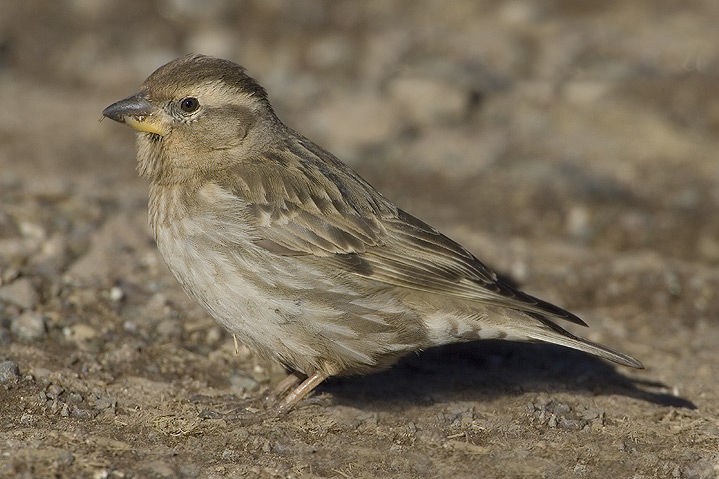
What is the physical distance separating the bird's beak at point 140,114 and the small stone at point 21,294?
5.24 ft

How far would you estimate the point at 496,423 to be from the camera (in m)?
5.96

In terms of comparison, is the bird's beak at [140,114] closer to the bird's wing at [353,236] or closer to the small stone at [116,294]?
the bird's wing at [353,236]

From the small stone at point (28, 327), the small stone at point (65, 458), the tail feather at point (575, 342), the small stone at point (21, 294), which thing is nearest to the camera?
the small stone at point (65, 458)

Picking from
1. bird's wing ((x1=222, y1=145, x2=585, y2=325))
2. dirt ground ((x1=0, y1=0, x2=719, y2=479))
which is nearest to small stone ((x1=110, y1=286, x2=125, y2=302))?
dirt ground ((x1=0, y1=0, x2=719, y2=479))

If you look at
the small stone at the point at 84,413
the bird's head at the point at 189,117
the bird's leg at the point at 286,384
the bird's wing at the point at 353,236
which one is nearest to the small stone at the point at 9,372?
the small stone at the point at 84,413

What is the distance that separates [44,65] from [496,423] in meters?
8.56

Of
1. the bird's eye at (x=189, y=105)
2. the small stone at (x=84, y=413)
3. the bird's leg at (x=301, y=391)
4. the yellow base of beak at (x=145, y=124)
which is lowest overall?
the small stone at (x=84, y=413)

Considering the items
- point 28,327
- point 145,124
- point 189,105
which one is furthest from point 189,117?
point 28,327

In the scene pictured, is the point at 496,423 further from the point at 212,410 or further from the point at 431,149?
the point at 431,149

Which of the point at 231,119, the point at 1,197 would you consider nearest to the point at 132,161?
the point at 1,197

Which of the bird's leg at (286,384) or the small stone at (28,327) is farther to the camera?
the small stone at (28,327)

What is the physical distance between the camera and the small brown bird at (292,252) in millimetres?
5707

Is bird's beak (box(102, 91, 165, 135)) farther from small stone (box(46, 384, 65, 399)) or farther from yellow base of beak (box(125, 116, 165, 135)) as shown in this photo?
small stone (box(46, 384, 65, 399))

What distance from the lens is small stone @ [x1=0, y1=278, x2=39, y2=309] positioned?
22.3 feet
